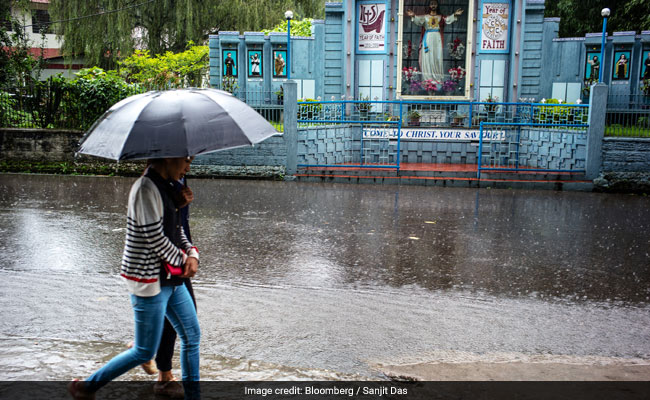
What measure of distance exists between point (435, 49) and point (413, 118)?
2587 millimetres

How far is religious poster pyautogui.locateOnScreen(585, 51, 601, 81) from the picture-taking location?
59.7ft

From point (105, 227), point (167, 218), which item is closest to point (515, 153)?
point (105, 227)

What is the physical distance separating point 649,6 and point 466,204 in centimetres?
1636

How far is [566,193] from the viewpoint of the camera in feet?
44.5

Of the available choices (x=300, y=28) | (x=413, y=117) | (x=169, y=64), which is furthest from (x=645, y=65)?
(x=169, y=64)

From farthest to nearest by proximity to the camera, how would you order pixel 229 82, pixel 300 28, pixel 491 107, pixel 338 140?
1. pixel 300 28
2. pixel 229 82
3. pixel 491 107
4. pixel 338 140

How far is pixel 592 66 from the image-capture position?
59.9ft

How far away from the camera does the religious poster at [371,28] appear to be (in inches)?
730

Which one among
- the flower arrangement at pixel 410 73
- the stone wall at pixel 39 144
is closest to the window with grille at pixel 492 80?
the flower arrangement at pixel 410 73

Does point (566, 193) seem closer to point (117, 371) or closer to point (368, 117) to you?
point (368, 117)

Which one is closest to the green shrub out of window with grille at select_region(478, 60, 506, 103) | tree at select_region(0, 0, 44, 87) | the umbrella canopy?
window with grille at select_region(478, 60, 506, 103)

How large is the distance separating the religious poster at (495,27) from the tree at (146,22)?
13693mm

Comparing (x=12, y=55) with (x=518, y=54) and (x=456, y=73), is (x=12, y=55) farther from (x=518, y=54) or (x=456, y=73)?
(x=518, y=54)

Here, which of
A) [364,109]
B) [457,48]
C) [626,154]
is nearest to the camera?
[626,154]
